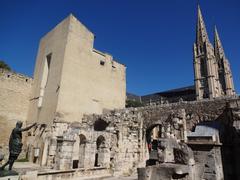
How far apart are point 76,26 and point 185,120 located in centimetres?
1282

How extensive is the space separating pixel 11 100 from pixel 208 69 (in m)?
42.3

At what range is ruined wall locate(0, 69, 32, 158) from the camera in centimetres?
1602

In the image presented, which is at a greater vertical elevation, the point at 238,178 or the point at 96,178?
the point at 238,178

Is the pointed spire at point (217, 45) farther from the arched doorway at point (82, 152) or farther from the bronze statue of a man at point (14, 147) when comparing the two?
the bronze statue of a man at point (14, 147)

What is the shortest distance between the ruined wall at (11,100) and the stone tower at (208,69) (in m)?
36.5

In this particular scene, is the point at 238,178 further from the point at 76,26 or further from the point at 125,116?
the point at 76,26

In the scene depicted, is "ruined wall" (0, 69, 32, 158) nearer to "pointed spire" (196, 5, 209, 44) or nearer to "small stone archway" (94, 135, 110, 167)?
"small stone archway" (94, 135, 110, 167)

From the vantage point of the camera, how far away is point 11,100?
663 inches

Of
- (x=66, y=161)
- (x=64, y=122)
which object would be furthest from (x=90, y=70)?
(x=66, y=161)

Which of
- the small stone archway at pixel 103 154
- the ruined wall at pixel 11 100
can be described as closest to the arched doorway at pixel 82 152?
the small stone archway at pixel 103 154

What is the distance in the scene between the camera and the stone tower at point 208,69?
4273cm

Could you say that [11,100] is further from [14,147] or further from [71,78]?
[14,147]

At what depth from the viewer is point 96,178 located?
9.14 metres

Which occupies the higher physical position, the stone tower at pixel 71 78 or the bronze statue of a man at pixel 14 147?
the stone tower at pixel 71 78
